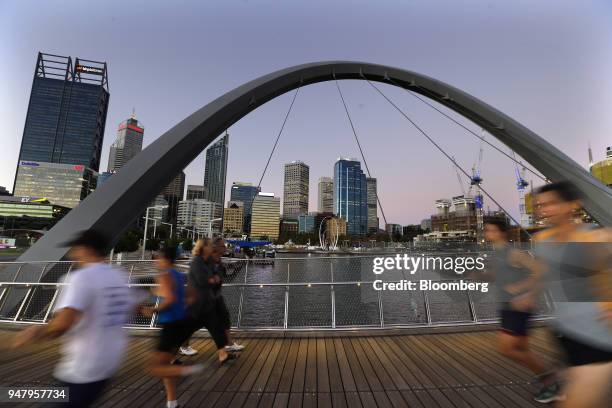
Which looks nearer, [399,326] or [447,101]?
[399,326]

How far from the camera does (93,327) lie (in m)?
1.96

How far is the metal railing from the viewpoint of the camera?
243 inches

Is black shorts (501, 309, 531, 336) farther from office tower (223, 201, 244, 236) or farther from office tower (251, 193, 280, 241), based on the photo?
office tower (223, 201, 244, 236)

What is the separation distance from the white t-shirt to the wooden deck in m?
1.92

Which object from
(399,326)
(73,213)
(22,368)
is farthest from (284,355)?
(73,213)

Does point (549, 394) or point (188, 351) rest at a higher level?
point (549, 394)

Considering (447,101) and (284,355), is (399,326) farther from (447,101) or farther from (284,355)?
(447,101)

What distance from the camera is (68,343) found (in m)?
1.97

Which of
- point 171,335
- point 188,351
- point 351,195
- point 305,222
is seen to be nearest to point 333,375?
point 171,335

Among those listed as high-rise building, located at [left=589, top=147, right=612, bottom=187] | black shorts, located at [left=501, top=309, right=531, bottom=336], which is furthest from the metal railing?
high-rise building, located at [left=589, top=147, right=612, bottom=187]

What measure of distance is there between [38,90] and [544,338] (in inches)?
9125

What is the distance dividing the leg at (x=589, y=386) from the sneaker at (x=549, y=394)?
2.26 metres

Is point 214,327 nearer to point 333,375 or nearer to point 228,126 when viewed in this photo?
point 333,375

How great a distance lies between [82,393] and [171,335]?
52.7 inches
